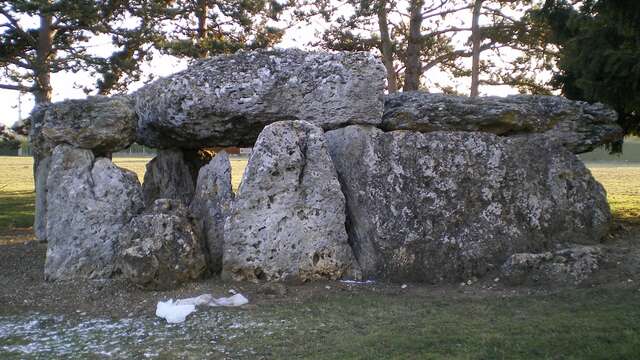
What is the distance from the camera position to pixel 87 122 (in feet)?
29.9

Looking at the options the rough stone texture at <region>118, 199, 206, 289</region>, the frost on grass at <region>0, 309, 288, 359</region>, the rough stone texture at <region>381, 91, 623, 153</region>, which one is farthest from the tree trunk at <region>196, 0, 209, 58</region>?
the frost on grass at <region>0, 309, 288, 359</region>

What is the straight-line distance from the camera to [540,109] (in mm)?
9875

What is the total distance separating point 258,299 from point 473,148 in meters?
3.65

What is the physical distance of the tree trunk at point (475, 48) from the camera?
58.6 ft

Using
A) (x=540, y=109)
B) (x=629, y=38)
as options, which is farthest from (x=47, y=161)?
(x=629, y=38)

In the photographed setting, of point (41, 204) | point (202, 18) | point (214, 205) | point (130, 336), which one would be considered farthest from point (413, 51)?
point (130, 336)

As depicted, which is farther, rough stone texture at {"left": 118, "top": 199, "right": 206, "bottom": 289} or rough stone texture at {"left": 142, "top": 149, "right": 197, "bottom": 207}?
rough stone texture at {"left": 142, "top": 149, "right": 197, "bottom": 207}

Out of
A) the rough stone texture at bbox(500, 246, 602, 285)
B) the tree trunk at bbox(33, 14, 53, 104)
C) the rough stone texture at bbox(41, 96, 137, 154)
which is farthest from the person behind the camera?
the tree trunk at bbox(33, 14, 53, 104)

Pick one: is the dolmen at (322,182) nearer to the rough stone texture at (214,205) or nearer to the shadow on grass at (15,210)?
the rough stone texture at (214,205)

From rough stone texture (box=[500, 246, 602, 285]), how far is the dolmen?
7 cm

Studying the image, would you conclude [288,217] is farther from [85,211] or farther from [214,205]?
[85,211]

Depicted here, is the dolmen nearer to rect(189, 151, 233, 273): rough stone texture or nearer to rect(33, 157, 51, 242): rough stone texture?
rect(189, 151, 233, 273): rough stone texture

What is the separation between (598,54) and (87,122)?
7545mm

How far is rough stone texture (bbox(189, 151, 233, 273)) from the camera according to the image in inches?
339
